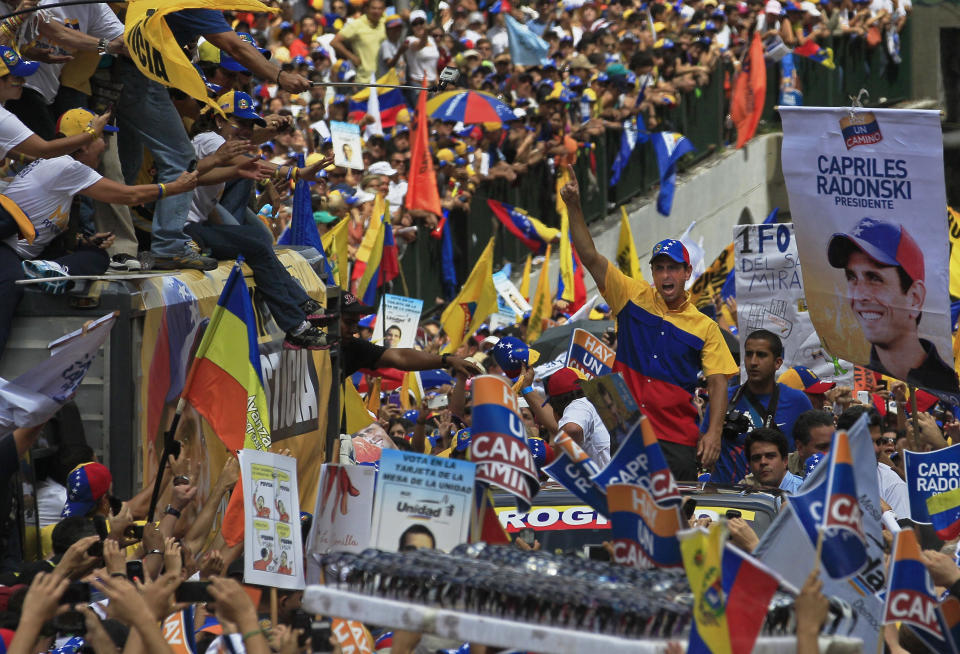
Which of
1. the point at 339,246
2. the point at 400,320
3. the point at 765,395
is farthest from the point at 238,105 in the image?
the point at 400,320

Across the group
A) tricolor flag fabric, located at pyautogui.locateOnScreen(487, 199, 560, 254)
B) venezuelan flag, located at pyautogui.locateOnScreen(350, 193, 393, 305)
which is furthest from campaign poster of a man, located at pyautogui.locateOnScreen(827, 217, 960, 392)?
tricolor flag fabric, located at pyautogui.locateOnScreen(487, 199, 560, 254)

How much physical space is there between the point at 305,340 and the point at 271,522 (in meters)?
3.16

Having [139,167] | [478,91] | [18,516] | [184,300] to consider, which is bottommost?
[18,516]

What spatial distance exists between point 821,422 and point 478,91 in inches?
361

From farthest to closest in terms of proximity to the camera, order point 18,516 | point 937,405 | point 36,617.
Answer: point 937,405
point 18,516
point 36,617

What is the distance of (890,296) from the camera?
820 centimetres

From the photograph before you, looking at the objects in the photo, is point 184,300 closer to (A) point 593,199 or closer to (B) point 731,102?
(A) point 593,199

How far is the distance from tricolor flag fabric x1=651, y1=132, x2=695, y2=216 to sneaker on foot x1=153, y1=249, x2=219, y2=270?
14.7 meters

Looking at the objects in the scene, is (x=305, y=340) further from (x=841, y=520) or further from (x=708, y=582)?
(x=708, y=582)

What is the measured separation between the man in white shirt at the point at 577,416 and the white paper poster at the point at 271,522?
122 inches

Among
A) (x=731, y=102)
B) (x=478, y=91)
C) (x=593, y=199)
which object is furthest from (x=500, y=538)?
(x=731, y=102)

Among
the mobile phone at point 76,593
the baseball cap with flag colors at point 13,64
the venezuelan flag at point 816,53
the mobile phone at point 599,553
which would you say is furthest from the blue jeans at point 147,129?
the venezuelan flag at point 816,53

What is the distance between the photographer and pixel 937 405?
12.2 m

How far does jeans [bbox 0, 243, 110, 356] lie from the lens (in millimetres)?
7387
